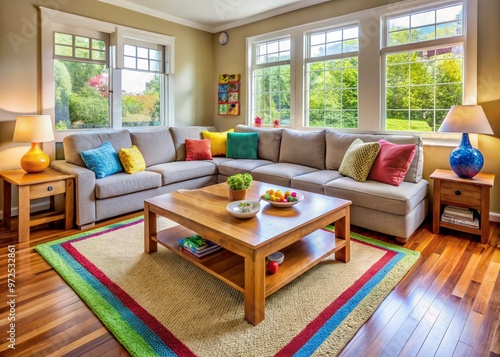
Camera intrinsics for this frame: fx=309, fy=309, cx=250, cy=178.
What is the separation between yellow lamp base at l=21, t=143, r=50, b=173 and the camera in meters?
3.03

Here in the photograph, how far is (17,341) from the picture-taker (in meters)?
1.55

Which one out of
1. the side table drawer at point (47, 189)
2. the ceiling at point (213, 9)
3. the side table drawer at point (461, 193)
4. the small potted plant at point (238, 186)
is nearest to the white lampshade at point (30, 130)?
the side table drawer at point (47, 189)

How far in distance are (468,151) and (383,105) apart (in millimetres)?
1185

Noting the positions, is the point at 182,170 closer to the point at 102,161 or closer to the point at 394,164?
the point at 102,161

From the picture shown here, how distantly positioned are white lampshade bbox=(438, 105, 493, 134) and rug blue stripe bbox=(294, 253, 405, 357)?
1357mm

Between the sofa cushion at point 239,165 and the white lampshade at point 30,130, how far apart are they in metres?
1.98

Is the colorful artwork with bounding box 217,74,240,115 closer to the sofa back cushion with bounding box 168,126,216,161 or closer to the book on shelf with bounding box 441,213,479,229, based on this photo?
the sofa back cushion with bounding box 168,126,216,161

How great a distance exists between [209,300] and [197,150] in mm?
2707

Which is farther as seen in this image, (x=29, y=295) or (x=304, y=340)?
(x=29, y=295)

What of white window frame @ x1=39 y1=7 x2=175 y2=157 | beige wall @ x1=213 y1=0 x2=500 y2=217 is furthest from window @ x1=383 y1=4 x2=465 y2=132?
white window frame @ x1=39 y1=7 x2=175 y2=157

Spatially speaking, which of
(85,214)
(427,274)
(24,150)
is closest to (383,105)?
(427,274)

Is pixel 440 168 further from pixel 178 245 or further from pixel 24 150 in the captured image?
pixel 24 150

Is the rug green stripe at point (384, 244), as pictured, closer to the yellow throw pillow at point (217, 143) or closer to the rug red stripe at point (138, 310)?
the rug red stripe at point (138, 310)

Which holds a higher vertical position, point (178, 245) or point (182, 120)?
point (182, 120)
